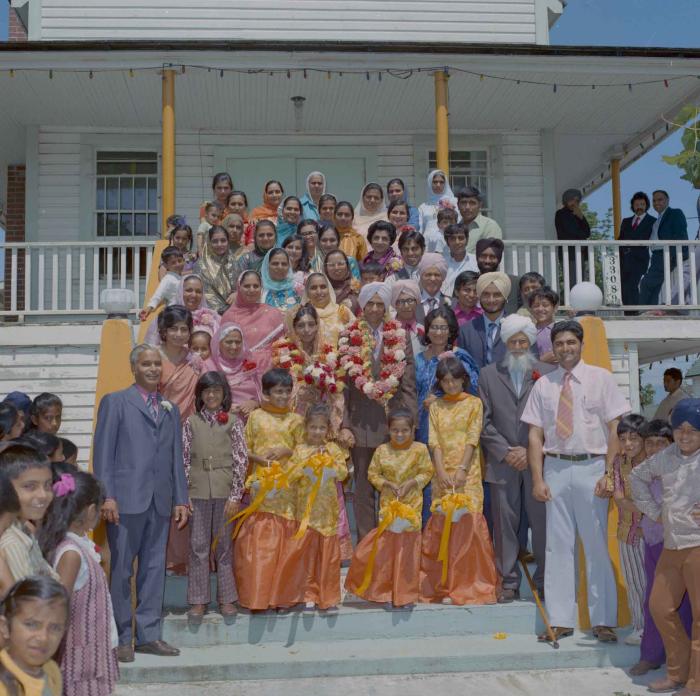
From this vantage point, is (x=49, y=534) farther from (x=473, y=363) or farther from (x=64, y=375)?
(x=64, y=375)

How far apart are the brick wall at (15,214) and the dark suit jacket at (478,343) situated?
8.41 meters

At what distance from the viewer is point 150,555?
4.89 meters

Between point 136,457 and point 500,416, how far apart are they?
2.32 metres

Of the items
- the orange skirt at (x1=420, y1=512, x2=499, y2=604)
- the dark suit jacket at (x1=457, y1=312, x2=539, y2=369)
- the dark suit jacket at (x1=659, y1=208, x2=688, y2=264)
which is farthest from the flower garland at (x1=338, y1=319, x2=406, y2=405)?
the dark suit jacket at (x1=659, y1=208, x2=688, y2=264)

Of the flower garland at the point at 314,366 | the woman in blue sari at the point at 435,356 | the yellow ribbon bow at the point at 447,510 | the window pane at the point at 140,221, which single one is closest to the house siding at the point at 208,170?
the window pane at the point at 140,221

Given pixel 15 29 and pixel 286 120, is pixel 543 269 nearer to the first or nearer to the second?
pixel 286 120

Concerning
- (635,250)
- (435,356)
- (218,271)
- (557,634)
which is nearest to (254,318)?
(218,271)

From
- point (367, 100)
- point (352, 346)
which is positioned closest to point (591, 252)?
point (367, 100)

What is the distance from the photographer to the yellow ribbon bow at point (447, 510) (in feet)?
17.3

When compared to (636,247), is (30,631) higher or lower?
lower

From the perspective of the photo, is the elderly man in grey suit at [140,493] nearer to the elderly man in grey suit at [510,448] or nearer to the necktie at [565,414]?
the elderly man in grey suit at [510,448]

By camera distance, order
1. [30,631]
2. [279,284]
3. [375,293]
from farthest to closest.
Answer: [279,284]
[375,293]
[30,631]

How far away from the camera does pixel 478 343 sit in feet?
19.8

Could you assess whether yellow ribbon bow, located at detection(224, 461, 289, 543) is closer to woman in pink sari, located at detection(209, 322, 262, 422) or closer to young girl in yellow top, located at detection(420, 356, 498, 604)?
woman in pink sari, located at detection(209, 322, 262, 422)
